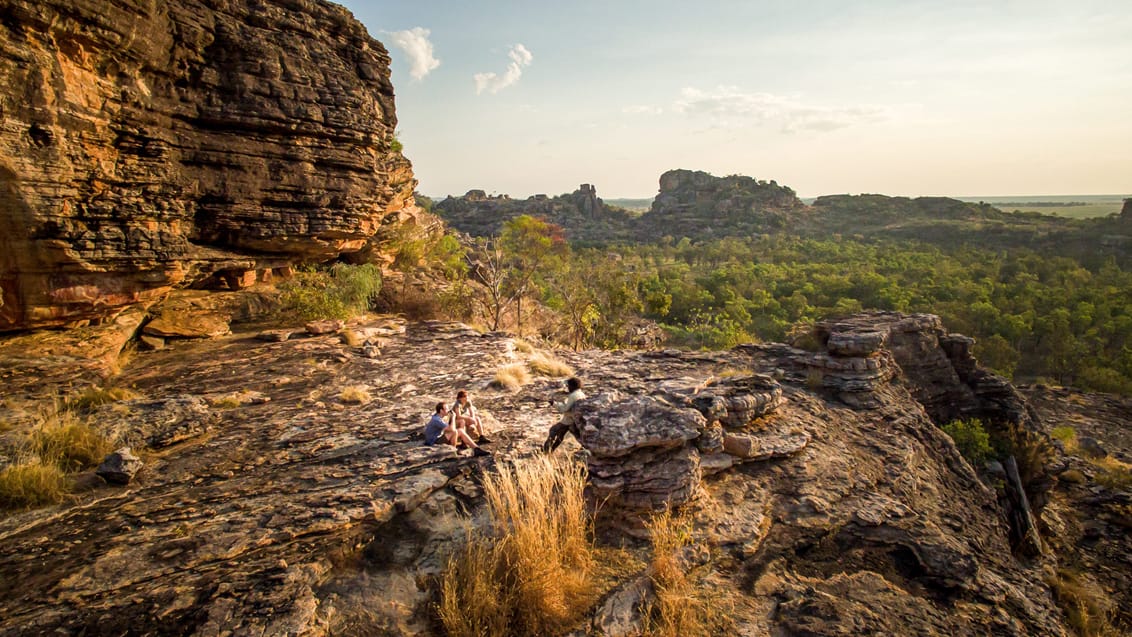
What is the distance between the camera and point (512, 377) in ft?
31.3

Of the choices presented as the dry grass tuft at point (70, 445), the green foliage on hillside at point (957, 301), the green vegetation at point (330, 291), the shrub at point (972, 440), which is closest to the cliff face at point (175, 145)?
the green vegetation at point (330, 291)

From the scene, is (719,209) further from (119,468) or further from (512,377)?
(119,468)

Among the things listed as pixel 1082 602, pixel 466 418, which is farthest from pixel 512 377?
pixel 1082 602

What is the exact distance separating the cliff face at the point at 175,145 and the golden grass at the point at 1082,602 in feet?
55.0

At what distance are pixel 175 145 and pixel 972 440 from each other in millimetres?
20365

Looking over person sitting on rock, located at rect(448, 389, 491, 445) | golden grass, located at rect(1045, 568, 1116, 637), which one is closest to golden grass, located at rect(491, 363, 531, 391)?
person sitting on rock, located at rect(448, 389, 491, 445)

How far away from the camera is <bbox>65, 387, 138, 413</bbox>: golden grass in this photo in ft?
22.7

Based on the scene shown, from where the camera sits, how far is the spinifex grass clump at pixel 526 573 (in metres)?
3.55

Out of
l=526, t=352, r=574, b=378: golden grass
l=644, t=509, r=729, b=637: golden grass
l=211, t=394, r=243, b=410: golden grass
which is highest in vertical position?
l=211, t=394, r=243, b=410: golden grass

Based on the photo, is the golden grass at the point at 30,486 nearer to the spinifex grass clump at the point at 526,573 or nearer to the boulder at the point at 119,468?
the boulder at the point at 119,468

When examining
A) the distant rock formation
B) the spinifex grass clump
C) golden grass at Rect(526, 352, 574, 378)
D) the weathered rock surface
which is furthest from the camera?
the distant rock formation

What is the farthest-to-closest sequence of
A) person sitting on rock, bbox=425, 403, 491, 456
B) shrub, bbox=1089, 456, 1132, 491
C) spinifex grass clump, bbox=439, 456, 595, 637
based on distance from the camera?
shrub, bbox=1089, 456, 1132, 491 < person sitting on rock, bbox=425, 403, 491, 456 < spinifex grass clump, bbox=439, 456, 595, 637

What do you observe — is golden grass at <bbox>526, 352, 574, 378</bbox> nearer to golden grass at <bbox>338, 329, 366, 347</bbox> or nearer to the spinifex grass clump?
golden grass at <bbox>338, 329, 366, 347</bbox>

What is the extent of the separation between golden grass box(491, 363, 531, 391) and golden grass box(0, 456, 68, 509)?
19.5 ft
